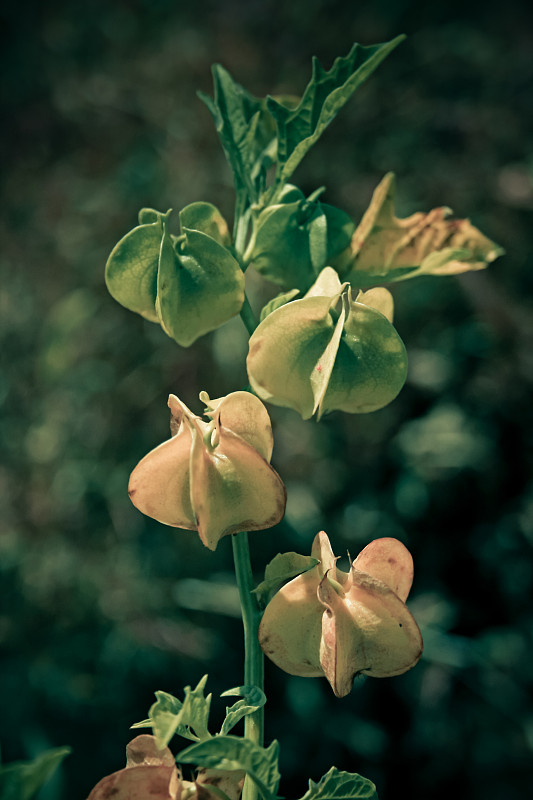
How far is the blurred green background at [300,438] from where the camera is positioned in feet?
4.41

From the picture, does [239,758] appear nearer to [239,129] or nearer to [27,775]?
[27,775]

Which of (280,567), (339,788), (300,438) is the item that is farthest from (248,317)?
(300,438)

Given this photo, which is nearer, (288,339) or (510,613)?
(288,339)

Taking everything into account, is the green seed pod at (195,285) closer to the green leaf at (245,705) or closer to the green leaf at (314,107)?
the green leaf at (314,107)

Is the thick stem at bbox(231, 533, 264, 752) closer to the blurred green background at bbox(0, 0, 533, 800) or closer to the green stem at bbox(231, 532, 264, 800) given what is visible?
the green stem at bbox(231, 532, 264, 800)

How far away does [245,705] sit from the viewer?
39cm

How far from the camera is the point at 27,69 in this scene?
217 cm

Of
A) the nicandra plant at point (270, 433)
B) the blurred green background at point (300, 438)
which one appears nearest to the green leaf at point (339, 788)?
the nicandra plant at point (270, 433)

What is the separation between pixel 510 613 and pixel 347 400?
46.3 inches

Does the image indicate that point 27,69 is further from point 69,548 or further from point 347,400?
point 347,400

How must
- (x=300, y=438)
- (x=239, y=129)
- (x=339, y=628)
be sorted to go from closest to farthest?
(x=339, y=628) → (x=239, y=129) → (x=300, y=438)

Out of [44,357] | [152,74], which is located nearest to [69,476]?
[44,357]

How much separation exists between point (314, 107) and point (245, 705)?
1.14ft

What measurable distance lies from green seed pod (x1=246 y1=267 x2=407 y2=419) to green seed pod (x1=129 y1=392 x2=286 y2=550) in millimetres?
24
